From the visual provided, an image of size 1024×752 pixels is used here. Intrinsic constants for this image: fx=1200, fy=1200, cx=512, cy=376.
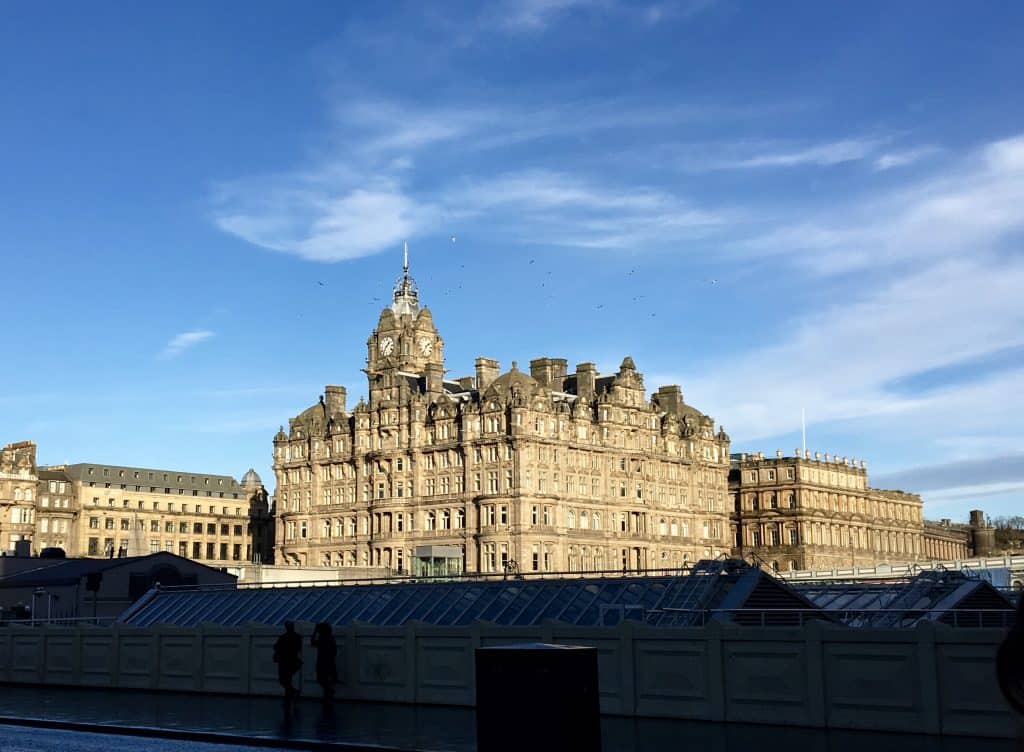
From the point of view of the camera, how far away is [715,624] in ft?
92.8

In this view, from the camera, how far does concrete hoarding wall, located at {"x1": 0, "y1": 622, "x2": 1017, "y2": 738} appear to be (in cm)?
2547

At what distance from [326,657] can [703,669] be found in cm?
1112

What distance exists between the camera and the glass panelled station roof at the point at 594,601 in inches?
1540

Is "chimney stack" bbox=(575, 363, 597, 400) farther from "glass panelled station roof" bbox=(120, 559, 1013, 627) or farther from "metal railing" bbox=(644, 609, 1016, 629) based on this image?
"metal railing" bbox=(644, 609, 1016, 629)

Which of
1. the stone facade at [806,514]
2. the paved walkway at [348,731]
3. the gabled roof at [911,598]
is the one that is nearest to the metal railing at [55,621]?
the paved walkway at [348,731]

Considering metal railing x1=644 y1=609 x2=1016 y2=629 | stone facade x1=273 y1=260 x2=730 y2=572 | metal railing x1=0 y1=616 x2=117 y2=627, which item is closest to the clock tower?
stone facade x1=273 y1=260 x2=730 y2=572

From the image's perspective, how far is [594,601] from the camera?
40.3 m

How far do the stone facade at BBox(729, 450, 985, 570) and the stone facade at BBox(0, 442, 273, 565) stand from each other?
69.9 metres

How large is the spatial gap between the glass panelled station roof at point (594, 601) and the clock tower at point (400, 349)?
82044mm

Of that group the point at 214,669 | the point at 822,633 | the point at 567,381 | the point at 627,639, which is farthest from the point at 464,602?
the point at 567,381

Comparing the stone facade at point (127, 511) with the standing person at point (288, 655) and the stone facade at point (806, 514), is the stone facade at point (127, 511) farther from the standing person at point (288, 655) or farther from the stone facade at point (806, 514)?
the standing person at point (288, 655)

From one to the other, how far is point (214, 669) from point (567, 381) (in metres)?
101

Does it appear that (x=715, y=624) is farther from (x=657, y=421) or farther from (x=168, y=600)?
(x=657, y=421)

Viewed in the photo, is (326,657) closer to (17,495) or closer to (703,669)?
(703,669)
